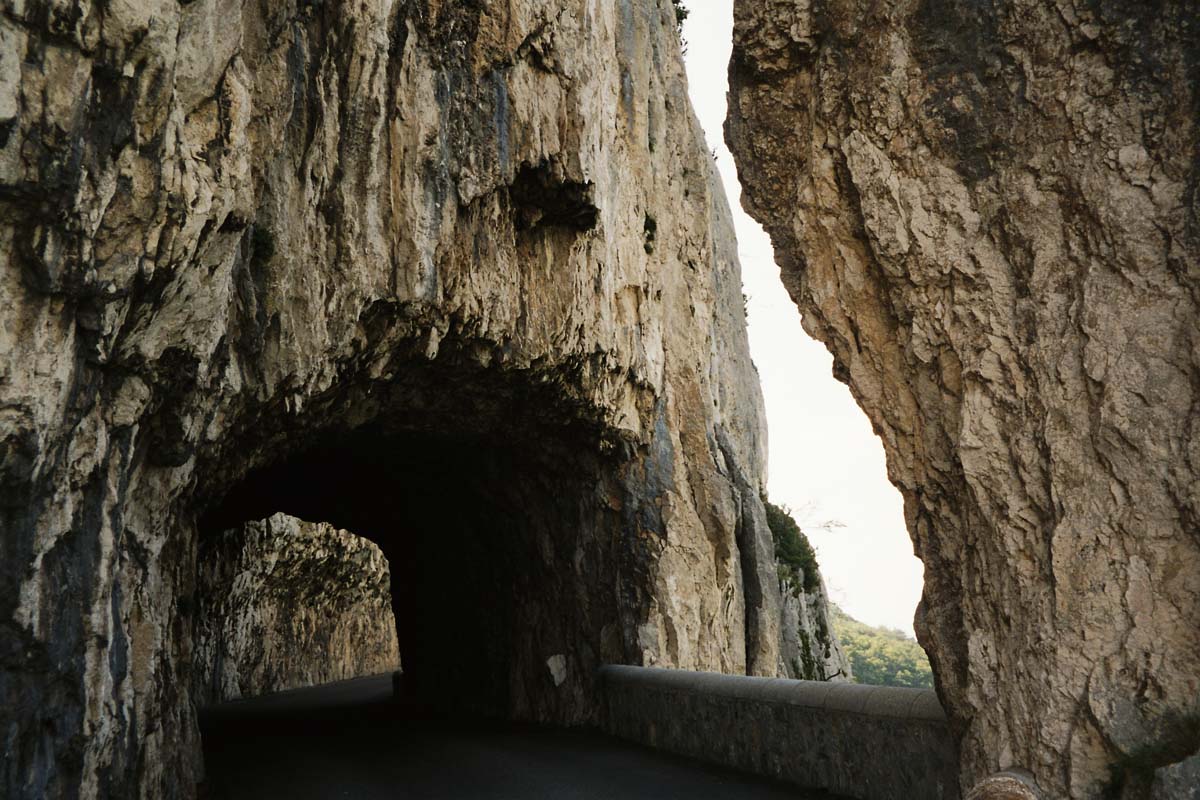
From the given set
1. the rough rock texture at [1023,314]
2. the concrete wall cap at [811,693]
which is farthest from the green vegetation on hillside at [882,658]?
the rough rock texture at [1023,314]

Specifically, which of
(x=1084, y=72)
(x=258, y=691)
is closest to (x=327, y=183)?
(x=1084, y=72)

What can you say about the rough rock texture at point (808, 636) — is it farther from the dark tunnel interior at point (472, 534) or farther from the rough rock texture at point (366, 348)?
the dark tunnel interior at point (472, 534)

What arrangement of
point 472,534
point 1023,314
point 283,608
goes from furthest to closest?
1. point 283,608
2. point 472,534
3. point 1023,314

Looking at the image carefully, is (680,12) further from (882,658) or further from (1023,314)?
(882,658)

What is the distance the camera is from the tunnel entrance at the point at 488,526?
15945mm

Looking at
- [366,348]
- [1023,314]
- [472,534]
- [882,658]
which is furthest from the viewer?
[882,658]

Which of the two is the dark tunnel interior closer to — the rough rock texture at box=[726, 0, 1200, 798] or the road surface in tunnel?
the road surface in tunnel

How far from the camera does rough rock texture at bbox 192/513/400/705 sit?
27875 millimetres

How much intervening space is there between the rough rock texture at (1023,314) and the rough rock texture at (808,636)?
51.0 feet

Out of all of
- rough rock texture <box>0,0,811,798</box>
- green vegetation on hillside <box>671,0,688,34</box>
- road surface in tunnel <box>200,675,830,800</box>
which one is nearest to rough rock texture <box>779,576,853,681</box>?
rough rock texture <box>0,0,811,798</box>

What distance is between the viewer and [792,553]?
2547 centimetres

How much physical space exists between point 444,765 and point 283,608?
21.5m

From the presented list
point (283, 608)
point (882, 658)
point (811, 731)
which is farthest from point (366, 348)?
point (882, 658)

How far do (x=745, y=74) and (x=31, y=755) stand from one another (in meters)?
6.91
